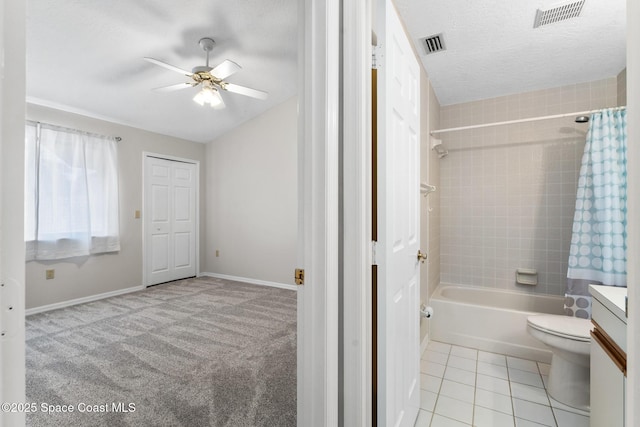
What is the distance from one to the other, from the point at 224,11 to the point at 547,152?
3.24 meters

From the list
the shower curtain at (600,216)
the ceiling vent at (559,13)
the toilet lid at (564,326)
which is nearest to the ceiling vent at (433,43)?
the ceiling vent at (559,13)

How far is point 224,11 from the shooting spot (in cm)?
245

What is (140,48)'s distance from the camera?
277 centimetres

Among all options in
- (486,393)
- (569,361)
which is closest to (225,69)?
(486,393)

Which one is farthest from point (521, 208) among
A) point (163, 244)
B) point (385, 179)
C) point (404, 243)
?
point (163, 244)

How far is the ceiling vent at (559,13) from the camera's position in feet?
5.70

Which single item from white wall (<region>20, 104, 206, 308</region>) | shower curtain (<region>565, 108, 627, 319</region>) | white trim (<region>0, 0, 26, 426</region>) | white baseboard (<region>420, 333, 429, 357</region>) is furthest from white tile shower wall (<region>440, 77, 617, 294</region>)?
white wall (<region>20, 104, 206, 308</region>)

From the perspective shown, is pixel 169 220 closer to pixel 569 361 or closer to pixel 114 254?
pixel 114 254

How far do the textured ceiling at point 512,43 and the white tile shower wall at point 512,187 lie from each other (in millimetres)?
198

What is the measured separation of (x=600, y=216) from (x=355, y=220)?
2.26m

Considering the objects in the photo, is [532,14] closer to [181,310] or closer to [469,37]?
[469,37]

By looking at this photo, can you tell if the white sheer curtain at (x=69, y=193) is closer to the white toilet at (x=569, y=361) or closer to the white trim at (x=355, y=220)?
the white trim at (x=355, y=220)

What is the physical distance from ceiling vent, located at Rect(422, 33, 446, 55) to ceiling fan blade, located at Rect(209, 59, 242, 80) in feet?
4.97

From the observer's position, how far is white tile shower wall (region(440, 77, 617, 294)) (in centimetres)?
274
